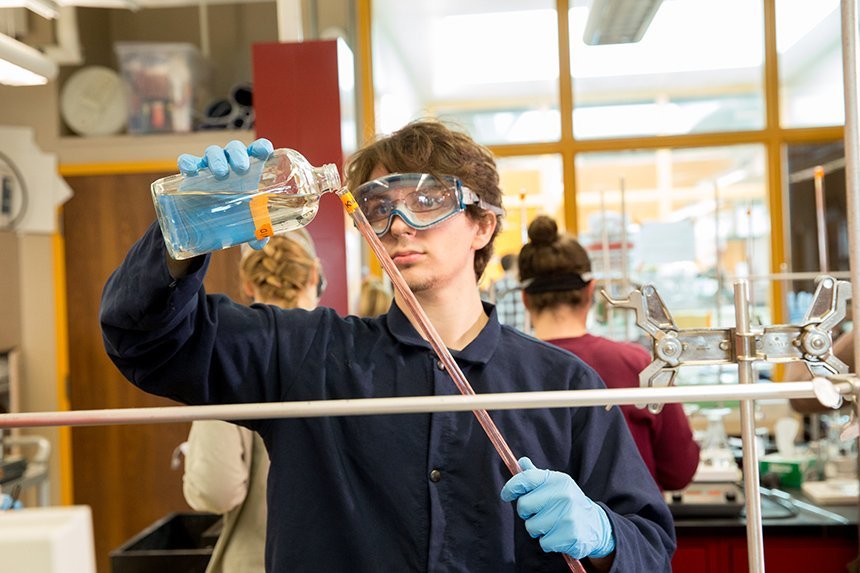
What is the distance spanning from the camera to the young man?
122 cm

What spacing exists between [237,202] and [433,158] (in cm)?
43

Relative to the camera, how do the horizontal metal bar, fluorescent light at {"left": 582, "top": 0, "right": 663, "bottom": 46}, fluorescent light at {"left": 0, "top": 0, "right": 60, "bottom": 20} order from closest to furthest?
the horizontal metal bar < fluorescent light at {"left": 0, "top": 0, "right": 60, "bottom": 20} < fluorescent light at {"left": 582, "top": 0, "right": 663, "bottom": 46}

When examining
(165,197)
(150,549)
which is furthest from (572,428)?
(150,549)

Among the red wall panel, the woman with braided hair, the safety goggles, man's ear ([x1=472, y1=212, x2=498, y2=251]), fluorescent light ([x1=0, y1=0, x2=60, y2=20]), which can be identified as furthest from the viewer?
the red wall panel

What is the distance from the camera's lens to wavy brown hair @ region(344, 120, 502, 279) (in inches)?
55.4

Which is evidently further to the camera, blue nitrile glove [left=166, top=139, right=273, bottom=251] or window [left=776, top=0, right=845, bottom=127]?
window [left=776, top=0, right=845, bottom=127]

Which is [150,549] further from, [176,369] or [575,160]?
[575,160]

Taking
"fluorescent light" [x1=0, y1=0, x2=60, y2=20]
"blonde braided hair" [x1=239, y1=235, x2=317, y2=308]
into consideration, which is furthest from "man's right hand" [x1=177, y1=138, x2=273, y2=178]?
"blonde braided hair" [x1=239, y1=235, x2=317, y2=308]

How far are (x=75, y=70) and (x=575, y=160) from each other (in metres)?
2.85

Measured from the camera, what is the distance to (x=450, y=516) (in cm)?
125

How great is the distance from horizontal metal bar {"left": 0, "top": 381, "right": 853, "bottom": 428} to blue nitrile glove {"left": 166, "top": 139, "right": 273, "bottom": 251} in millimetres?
241

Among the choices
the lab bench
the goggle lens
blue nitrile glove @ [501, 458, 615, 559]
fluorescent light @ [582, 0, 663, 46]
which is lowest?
the lab bench

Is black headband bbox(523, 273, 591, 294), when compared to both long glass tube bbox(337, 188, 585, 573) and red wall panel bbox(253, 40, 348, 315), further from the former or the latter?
long glass tube bbox(337, 188, 585, 573)

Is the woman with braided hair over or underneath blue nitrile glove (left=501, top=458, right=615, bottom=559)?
underneath
